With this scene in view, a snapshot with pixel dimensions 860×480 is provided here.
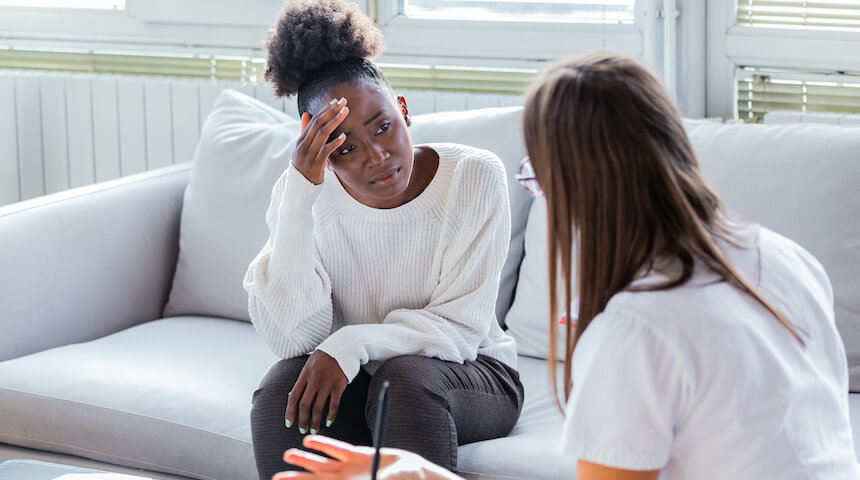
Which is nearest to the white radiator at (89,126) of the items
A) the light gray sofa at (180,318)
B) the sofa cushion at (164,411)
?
the light gray sofa at (180,318)

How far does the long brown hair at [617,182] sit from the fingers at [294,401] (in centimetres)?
65

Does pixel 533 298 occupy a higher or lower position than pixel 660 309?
lower

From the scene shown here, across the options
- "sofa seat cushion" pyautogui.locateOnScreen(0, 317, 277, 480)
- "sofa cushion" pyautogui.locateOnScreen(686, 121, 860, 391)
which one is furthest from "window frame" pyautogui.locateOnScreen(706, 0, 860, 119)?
"sofa seat cushion" pyautogui.locateOnScreen(0, 317, 277, 480)

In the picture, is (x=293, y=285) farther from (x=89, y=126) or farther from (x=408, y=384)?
(x=89, y=126)

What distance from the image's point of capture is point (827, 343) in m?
0.90

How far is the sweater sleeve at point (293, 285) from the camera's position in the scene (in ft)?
4.96

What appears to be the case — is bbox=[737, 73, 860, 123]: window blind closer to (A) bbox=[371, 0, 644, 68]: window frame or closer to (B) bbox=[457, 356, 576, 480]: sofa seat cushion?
(A) bbox=[371, 0, 644, 68]: window frame

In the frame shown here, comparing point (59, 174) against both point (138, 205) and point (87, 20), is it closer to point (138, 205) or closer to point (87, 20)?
point (87, 20)

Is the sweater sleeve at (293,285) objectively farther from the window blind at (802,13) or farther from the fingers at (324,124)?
the window blind at (802,13)

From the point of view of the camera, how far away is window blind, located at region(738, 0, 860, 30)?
1.97 metres

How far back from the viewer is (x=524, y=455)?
55.9 inches

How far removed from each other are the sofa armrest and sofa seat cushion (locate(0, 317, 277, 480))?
93mm

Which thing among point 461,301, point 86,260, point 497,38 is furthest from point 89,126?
point 461,301

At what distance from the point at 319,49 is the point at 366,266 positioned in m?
0.35
